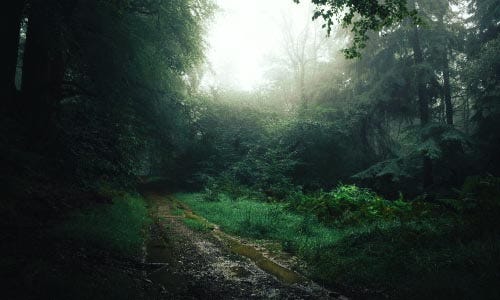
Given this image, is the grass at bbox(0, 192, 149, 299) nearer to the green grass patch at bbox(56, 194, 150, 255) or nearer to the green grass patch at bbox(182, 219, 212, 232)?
the green grass patch at bbox(56, 194, 150, 255)

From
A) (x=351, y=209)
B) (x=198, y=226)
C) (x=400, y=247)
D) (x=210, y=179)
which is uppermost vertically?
(x=210, y=179)

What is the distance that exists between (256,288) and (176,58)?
→ 11.6 m

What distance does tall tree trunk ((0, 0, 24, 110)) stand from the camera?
27.5 ft

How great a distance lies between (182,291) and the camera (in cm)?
594

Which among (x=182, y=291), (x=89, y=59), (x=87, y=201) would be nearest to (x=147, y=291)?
(x=182, y=291)

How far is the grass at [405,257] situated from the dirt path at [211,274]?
0.86m

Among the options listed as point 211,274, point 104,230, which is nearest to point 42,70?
point 104,230

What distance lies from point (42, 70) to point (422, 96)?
2038 cm

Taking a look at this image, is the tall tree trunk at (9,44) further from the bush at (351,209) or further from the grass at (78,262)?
the bush at (351,209)

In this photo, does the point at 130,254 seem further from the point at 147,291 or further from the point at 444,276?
the point at 444,276

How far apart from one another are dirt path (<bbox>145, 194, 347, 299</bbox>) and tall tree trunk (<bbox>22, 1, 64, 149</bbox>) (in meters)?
4.50

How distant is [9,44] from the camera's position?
8750 millimetres

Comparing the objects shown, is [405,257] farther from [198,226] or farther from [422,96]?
[422,96]

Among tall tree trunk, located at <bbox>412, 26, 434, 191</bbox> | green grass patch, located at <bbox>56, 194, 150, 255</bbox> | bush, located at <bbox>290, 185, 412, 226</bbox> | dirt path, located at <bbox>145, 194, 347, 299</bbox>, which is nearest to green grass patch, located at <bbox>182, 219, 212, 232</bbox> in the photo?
dirt path, located at <bbox>145, 194, 347, 299</bbox>
